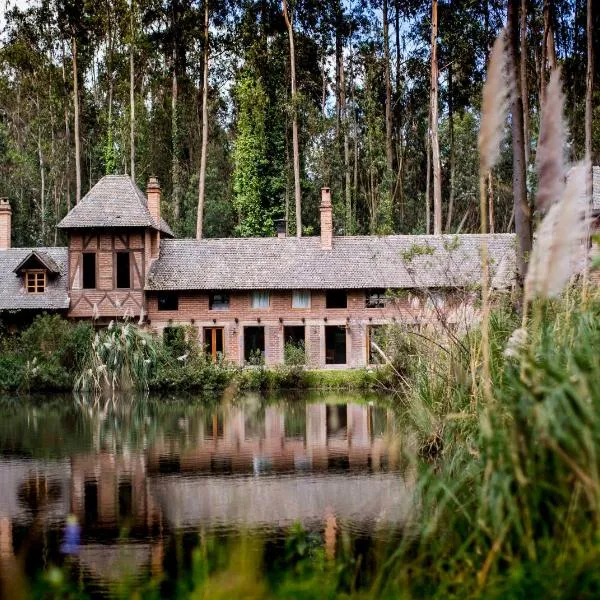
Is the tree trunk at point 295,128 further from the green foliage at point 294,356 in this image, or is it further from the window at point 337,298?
the green foliage at point 294,356

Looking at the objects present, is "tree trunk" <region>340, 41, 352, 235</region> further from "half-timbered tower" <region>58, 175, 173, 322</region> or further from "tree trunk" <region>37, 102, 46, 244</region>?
"tree trunk" <region>37, 102, 46, 244</region>

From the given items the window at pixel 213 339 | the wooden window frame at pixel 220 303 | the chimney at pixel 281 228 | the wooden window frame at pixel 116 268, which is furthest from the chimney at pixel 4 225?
the chimney at pixel 281 228

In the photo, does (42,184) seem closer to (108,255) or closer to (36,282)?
(36,282)

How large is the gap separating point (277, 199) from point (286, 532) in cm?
3194

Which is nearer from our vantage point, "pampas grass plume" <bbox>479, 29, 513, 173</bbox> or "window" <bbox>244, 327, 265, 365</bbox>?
"pampas grass plume" <bbox>479, 29, 513, 173</bbox>

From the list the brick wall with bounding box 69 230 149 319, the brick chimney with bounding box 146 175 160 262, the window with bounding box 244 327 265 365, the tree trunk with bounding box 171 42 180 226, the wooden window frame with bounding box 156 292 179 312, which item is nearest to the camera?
the brick wall with bounding box 69 230 149 319

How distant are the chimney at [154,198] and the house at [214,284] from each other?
60 millimetres

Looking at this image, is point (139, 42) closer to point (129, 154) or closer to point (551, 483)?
point (129, 154)

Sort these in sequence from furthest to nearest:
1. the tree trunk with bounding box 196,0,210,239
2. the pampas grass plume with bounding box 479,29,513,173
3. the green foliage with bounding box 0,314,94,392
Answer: the tree trunk with bounding box 196,0,210,239 → the green foliage with bounding box 0,314,94,392 → the pampas grass plume with bounding box 479,29,513,173

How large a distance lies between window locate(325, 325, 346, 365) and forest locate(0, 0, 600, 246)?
453cm

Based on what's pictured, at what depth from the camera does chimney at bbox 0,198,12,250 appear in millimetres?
33644

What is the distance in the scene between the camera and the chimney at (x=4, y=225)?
110 ft

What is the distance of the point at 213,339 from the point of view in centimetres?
3159

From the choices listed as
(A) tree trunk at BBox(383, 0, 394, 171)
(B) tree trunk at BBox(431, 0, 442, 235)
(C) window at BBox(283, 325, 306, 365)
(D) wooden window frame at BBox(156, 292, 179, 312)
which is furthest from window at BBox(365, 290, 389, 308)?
(A) tree trunk at BBox(383, 0, 394, 171)
